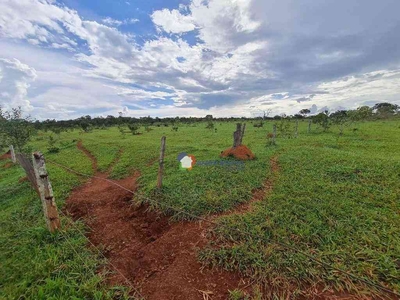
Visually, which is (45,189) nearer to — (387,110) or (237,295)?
(237,295)

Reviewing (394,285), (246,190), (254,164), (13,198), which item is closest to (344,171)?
(254,164)

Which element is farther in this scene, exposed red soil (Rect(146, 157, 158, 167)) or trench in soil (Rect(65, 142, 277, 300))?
exposed red soil (Rect(146, 157, 158, 167))

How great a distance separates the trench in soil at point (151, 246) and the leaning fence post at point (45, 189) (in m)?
0.89

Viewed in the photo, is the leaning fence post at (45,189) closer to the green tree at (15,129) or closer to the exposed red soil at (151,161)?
the exposed red soil at (151,161)

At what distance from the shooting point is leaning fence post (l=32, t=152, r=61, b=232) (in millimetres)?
4188

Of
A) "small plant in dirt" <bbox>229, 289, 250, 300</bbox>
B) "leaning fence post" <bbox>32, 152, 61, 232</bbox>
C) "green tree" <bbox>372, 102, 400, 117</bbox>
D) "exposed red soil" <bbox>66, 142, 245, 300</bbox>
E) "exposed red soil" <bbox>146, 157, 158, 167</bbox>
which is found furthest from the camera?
"green tree" <bbox>372, 102, 400, 117</bbox>

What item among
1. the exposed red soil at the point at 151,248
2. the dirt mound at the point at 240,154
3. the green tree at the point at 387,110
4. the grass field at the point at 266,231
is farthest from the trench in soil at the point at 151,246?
the green tree at the point at 387,110

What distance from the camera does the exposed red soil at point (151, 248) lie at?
11.3 ft

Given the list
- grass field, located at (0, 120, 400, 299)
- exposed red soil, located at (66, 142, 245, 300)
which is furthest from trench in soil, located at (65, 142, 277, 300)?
grass field, located at (0, 120, 400, 299)

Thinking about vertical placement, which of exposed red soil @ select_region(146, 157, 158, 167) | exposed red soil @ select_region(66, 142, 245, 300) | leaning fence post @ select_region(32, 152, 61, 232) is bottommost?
exposed red soil @ select_region(66, 142, 245, 300)

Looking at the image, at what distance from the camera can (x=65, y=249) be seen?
13.9ft

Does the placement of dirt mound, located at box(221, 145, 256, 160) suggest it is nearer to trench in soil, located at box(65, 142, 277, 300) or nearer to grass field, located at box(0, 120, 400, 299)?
grass field, located at box(0, 120, 400, 299)

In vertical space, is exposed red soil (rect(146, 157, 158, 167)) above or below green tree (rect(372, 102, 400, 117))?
below

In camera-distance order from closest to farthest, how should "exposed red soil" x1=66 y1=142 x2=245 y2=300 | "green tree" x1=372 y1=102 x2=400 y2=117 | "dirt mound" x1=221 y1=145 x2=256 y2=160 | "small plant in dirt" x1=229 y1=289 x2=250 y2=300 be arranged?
"small plant in dirt" x1=229 y1=289 x2=250 y2=300
"exposed red soil" x1=66 y1=142 x2=245 y2=300
"dirt mound" x1=221 y1=145 x2=256 y2=160
"green tree" x1=372 y1=102 x2=400 y2=117
